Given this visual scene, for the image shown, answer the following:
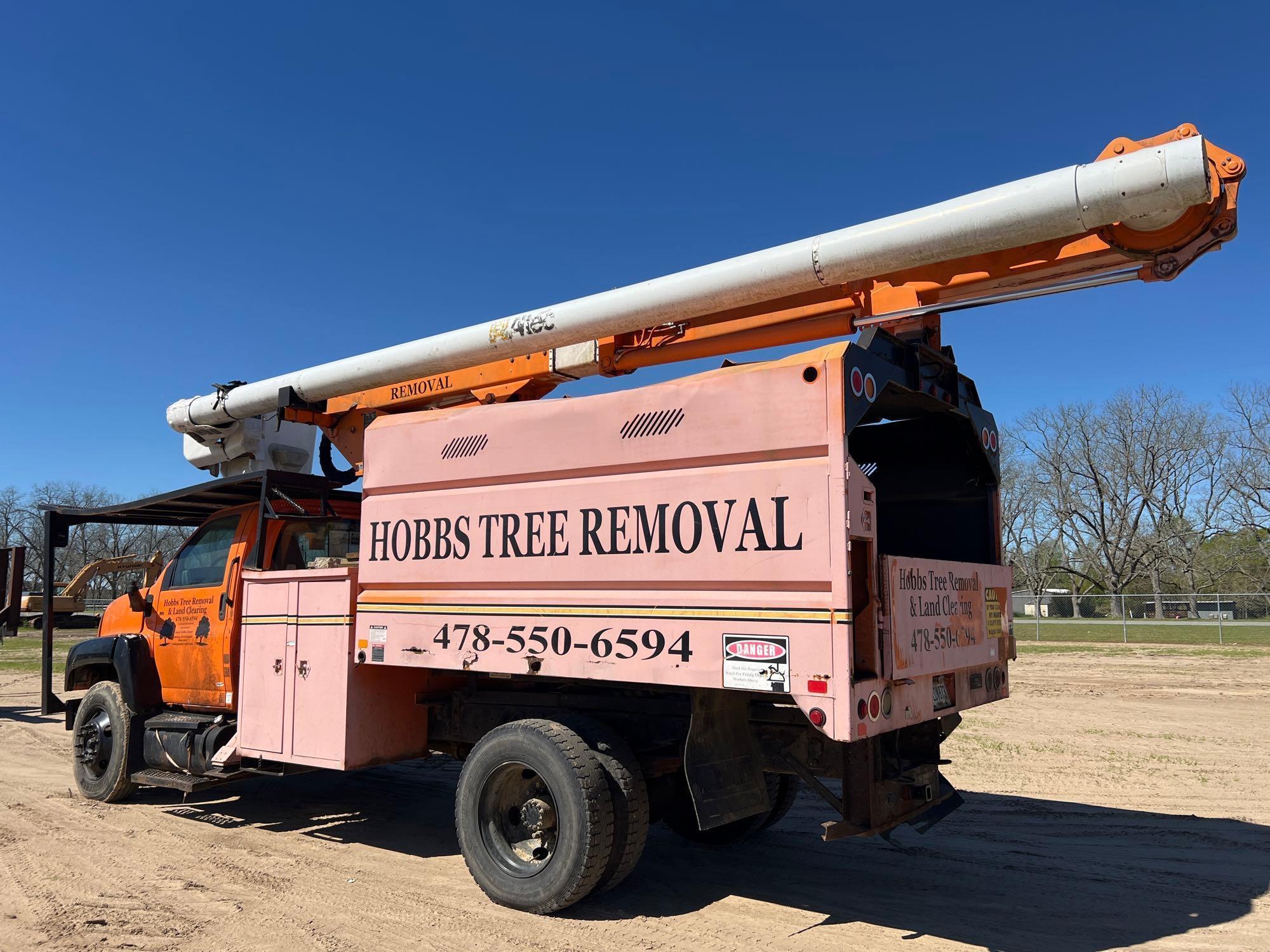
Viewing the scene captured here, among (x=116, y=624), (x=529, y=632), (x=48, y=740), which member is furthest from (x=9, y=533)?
(x=529, y=632)

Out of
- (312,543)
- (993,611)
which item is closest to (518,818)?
(312,543)

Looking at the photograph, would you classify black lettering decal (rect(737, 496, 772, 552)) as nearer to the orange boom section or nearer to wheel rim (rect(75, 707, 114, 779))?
the orange boom section

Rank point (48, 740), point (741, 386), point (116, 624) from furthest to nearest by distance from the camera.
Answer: point (48, 740) → point (116, 624) → point (741, 386)

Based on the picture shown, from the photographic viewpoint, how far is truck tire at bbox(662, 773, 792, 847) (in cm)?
635

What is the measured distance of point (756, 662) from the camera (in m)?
4.38

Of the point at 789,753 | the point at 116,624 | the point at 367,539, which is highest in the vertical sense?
the point at 367,539

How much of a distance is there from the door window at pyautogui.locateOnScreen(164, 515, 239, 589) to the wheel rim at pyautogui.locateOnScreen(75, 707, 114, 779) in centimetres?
127

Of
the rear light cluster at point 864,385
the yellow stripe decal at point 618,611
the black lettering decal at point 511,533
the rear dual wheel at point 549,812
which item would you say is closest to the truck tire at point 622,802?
the rear dual wheel at point 549,812

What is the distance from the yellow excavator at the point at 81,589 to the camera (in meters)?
8.51

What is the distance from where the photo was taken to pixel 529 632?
521cm

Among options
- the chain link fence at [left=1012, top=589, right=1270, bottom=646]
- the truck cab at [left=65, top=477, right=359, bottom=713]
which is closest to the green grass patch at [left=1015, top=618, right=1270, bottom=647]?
the chain link fence at [left=1012, top=589, right=1270, bottom=646]

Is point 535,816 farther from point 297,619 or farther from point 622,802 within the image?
point 297,619

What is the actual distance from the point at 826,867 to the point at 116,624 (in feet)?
20.5

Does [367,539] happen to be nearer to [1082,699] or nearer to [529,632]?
[529,632]
